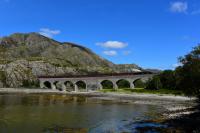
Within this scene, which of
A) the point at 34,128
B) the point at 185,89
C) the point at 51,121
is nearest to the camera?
the point at 34,128

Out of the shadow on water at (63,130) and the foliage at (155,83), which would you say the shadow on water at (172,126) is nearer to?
the shadow on water at (63,130)

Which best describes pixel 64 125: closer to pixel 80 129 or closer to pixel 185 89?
pixel 80 129

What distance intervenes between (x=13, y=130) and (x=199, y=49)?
29.2m

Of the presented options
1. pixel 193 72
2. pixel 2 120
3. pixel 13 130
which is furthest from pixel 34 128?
pixel 193 72

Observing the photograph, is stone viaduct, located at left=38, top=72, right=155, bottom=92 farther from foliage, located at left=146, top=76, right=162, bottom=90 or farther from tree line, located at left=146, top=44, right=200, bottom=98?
tree line, located at left=146, top=44, right=200, bottom=98

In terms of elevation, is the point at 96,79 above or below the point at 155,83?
above

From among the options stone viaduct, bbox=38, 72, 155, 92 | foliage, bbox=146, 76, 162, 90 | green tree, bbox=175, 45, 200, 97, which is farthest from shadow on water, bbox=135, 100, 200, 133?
stone viaduct, bbox=38, 72, 155, 92

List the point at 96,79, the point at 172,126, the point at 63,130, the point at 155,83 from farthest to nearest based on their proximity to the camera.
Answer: the point at 96,79
the point at 155,83
the point at 172,126
the point at 63,130

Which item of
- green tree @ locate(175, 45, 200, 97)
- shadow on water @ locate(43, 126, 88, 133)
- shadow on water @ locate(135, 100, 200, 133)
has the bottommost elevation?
shadow on water @ locate(43, 126, 88, 133)

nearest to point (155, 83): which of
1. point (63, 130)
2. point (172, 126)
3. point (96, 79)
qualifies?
point (96, 79)

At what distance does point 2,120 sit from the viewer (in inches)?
1818

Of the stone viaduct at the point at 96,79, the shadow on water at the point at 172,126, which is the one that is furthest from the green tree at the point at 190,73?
the stone viaduct at the point at 96,79

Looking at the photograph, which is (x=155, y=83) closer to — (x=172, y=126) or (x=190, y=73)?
(x=190, y=73)

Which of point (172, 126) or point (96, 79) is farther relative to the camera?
point (96, 79)
